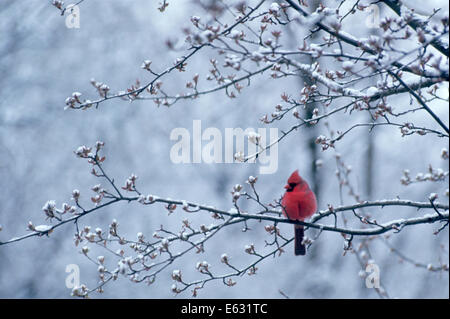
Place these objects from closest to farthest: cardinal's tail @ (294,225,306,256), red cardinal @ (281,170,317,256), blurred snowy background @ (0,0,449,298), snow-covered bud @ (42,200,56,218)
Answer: snow-covered bud @ (42,200,56,218) < red cardinal @ (281,170,317,256) < cardinal's tail @ (294,225,306,256) < blurred snowy background @ (0,0,449,298)

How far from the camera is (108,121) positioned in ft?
33.1

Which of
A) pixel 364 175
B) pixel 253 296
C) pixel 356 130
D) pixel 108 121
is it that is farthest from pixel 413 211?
pixel 108 121

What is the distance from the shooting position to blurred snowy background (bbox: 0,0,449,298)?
31.0 ft

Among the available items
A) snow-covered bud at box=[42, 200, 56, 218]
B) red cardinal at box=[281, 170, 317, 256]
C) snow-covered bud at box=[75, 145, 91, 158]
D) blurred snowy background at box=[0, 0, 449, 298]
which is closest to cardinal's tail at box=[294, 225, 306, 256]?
red cardinal at box=[281, 170, 317, 256]

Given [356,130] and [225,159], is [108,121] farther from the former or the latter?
[356,130]

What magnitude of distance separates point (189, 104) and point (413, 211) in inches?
192

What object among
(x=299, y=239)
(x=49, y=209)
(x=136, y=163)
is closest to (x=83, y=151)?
(x=49, y=209)

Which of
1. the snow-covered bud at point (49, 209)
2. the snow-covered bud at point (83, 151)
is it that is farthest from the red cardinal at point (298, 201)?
the snow-covered bud at point (49, 209)

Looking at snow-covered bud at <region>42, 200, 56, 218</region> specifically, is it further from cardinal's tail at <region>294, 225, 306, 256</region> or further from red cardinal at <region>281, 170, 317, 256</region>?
cardinal's tail at <region>294, 225, 306, 256</region>

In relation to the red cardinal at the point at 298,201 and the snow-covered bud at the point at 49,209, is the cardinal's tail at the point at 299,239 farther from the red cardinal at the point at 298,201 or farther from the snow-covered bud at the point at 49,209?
the snow-covered bud at the point at 49,209

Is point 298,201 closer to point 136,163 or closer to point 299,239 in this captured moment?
point 299,239
